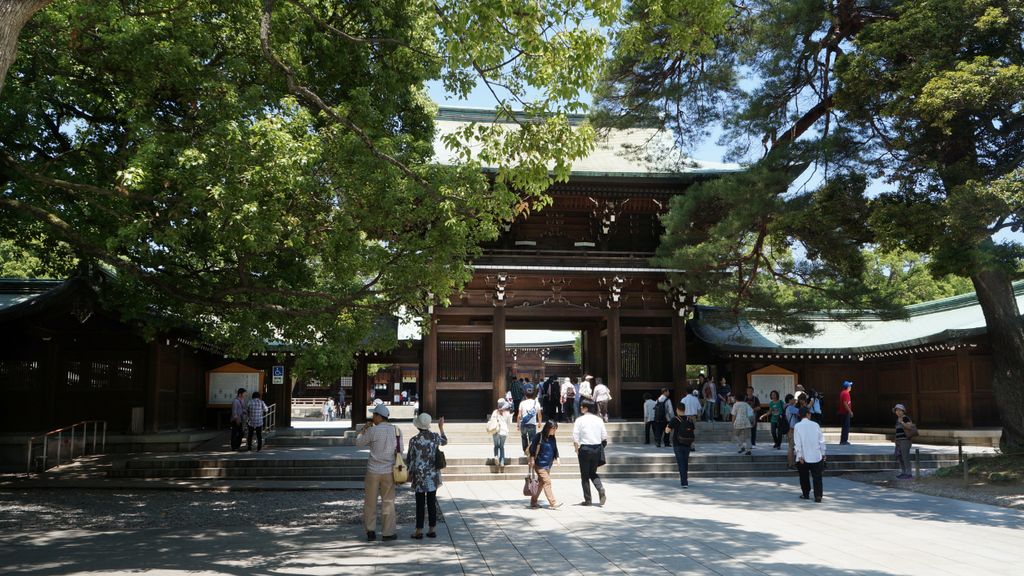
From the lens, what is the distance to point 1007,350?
13.9 metres

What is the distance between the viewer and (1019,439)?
44.6 feet

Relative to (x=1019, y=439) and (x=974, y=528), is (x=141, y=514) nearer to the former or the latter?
(x=974, y=528)

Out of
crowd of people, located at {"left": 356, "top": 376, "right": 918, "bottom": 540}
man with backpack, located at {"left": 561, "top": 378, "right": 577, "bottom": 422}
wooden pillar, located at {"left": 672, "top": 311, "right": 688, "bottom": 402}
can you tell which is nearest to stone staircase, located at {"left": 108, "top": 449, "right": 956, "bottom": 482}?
crowd of people, located at {"left": 356, "top": 376, "right": 918, "bottom": 540}

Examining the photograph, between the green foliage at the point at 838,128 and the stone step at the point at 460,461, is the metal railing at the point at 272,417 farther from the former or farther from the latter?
the green foliage at the point at 838,128

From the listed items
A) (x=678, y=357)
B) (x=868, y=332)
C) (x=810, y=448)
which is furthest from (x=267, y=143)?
(x=868, y=332)

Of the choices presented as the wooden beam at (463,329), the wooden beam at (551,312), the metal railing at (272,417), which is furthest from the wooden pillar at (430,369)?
the metal railing at (272,417)

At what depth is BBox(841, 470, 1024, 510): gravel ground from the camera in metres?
11.7

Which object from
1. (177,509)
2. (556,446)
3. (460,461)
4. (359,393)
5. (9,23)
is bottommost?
(177,509)

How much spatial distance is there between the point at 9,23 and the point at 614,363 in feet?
62.2

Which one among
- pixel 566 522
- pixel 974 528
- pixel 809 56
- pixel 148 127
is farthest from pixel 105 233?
pixel 809 56

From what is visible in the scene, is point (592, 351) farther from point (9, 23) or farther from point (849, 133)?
point (9, 23)

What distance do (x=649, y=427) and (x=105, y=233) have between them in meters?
13.9

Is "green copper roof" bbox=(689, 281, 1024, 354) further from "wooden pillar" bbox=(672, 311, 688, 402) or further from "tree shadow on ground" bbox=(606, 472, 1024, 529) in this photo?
"tree shadow on ground" bbox=(606, 472, 1024, 529)

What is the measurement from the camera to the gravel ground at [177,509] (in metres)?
10.3
